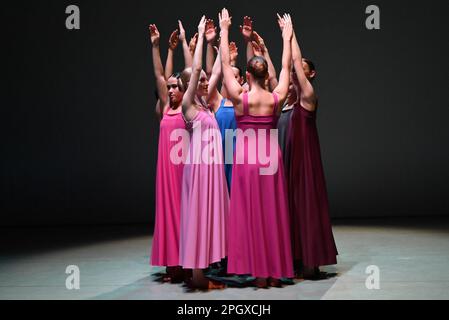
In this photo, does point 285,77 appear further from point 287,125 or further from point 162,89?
point 162,89

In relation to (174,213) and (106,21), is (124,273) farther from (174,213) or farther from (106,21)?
(106,21)

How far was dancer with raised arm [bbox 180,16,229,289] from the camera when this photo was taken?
4.13 meters

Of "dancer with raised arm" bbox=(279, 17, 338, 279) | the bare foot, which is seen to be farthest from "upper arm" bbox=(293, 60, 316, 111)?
the bare foot

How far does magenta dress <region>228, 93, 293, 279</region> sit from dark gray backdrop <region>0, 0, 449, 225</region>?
4.02m

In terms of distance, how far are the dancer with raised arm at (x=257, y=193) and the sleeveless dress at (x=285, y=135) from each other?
16.9 inches

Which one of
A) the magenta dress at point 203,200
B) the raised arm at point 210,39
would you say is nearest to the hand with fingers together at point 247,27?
the raised arm at point 210,39

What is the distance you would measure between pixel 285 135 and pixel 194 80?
39.1 inches

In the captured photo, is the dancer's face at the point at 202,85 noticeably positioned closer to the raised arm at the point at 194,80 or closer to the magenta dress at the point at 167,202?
the raised arm at the point at 194,80

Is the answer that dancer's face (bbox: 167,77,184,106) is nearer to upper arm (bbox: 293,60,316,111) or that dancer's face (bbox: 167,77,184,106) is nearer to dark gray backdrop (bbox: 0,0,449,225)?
upper arm (bbox: 293,60,316,111)

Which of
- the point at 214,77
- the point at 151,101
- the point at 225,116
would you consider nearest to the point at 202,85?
the point at 214,77

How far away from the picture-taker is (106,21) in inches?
319

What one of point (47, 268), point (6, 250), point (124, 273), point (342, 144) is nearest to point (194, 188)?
point (124, 273)

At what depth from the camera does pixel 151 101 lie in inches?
323

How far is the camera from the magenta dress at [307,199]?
445cm
